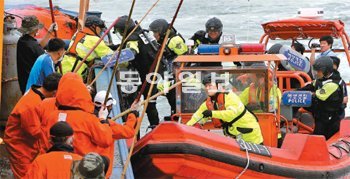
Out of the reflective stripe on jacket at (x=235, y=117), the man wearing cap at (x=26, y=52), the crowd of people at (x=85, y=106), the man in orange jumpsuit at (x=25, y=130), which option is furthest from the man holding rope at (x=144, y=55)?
the man in orange jumpsuit at (x=25, y=130)

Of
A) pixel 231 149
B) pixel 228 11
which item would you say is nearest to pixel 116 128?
pixel 231 149

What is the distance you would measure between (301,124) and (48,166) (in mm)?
4601

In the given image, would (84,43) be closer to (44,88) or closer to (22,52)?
(22,52)

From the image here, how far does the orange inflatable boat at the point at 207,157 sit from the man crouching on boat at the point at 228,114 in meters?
0.32

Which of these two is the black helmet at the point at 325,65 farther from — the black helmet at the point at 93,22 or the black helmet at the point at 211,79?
the black helmet at the point at 93,22

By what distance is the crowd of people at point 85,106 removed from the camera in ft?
19.2

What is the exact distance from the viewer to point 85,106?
6500mm

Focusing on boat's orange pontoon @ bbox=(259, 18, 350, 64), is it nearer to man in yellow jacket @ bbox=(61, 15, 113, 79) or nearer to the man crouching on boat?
man in yellow jacket @ bbox=(61, 15, 113, 79)

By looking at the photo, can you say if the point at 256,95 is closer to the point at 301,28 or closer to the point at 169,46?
the point at 169,46

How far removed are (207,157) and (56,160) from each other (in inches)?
81.7

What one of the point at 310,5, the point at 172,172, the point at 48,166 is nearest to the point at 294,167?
the point at 172,172

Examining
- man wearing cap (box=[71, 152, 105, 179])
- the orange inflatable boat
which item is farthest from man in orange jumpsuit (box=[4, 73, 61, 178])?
man wearing cap (box=[71, 152, 105, 179])

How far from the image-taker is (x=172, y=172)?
758cm

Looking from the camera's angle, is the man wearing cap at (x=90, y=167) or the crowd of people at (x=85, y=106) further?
the crowd of people at (x=85, y=106)
